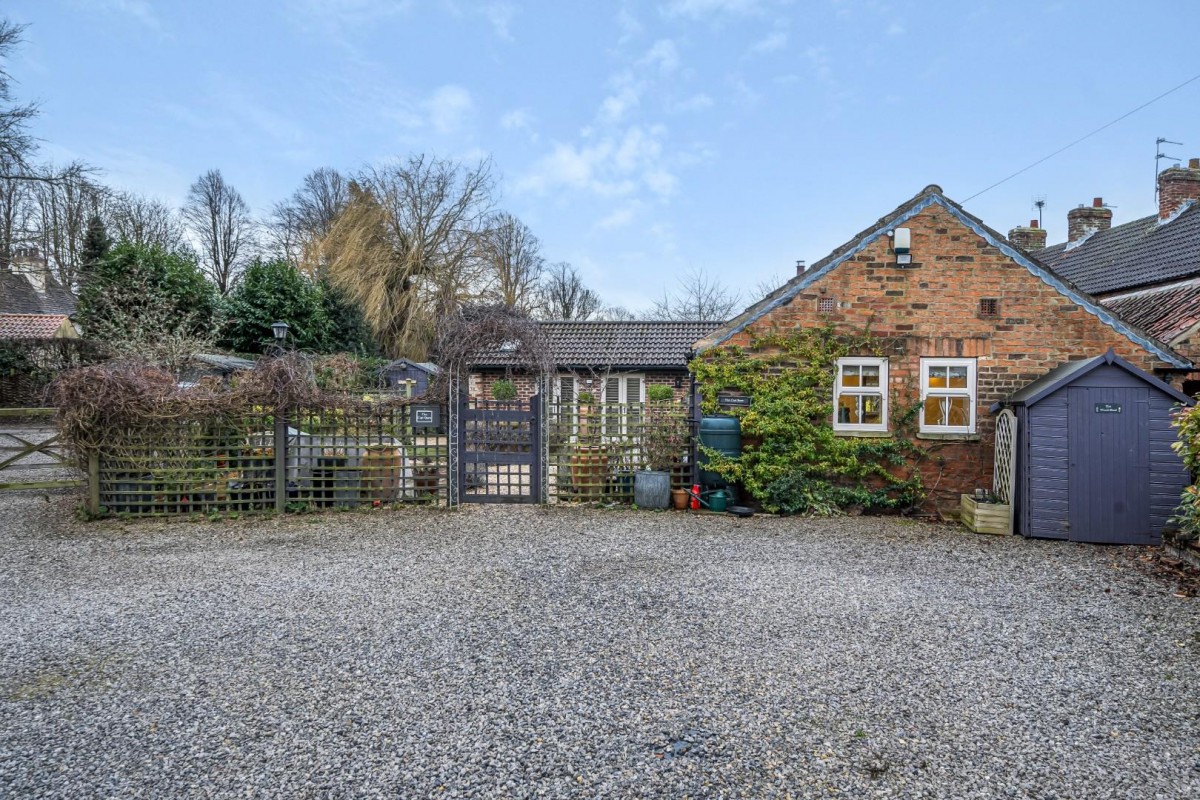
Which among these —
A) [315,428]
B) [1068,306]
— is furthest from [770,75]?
[315,428]

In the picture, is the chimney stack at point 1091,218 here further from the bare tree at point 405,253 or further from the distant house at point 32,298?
the distant house at point 32,298

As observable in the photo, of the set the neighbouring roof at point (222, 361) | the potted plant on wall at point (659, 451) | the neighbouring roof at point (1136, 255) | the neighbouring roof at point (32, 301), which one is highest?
the neighbouring roof at point (32, 301)

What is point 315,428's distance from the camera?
970 cm

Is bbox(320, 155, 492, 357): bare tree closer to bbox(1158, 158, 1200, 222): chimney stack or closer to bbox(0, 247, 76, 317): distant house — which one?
bbox(0, 247, 76, 317): distant house

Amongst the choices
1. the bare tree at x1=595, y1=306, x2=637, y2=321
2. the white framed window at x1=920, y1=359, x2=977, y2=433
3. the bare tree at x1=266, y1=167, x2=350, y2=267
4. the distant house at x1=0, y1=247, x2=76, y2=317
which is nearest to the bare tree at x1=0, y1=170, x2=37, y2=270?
the distant house at x1=0, y1=247, x2=76, y2=317

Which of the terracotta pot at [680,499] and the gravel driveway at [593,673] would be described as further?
the terracotta pot at [680,499]

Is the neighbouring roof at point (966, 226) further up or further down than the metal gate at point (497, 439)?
further up

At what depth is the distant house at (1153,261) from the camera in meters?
11.0

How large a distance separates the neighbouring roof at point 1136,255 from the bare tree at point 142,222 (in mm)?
38955

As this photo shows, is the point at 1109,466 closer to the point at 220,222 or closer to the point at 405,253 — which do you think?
the point at 405,253

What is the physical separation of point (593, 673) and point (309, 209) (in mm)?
45151

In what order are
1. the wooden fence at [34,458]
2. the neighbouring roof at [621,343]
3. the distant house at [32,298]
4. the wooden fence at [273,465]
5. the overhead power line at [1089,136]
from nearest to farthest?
the wooden fence at [273,465] → the wooden fence at [34,458] → the overhead power line at [1089,136] → the neighbouring roof at [621,343] → the distant house at [32,298]

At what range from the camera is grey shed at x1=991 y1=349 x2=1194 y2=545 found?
7805mm

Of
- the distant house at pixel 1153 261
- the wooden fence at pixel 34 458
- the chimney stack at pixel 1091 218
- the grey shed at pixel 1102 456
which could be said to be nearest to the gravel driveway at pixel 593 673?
the grey shed at pixel 1102 456
